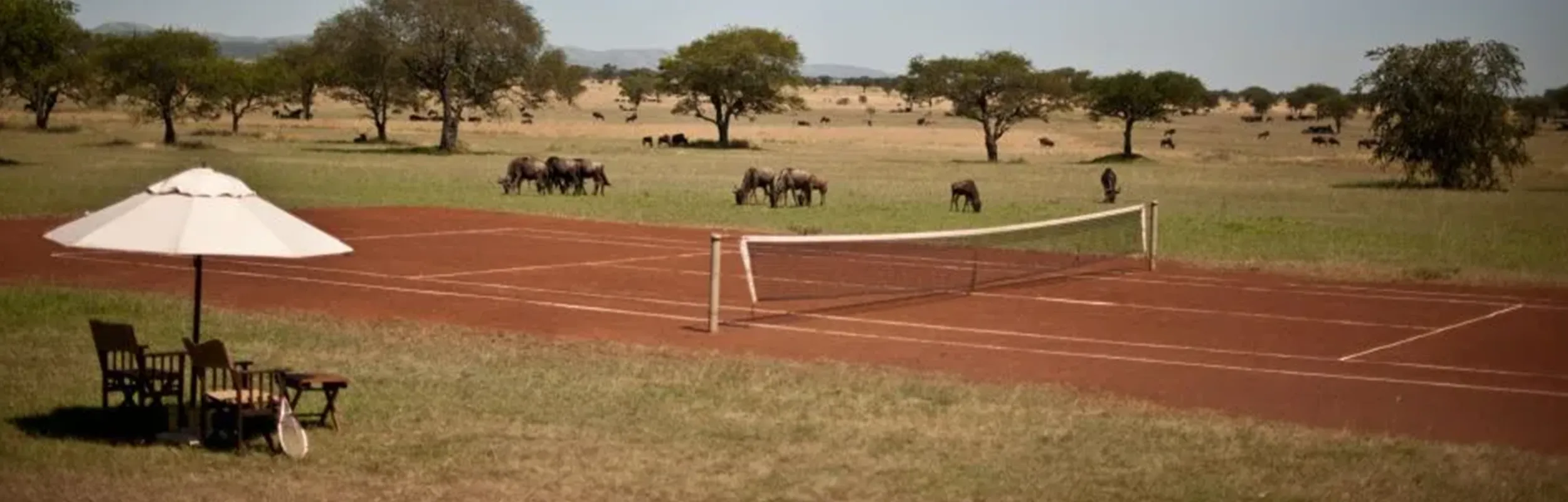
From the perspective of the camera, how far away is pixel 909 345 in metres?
21.1

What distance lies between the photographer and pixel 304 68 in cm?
10119

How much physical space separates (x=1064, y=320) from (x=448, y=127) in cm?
5632

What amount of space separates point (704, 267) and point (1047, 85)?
57.5 m

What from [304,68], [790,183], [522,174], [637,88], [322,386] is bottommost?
[322,386]

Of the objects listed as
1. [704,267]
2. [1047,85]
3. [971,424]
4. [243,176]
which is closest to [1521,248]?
[704,267]

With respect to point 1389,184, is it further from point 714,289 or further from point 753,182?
point 714,289

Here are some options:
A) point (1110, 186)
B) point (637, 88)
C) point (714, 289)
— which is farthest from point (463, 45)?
point (714, 289)

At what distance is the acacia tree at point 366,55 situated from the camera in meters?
80.9

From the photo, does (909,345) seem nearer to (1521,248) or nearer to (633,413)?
(633,413)

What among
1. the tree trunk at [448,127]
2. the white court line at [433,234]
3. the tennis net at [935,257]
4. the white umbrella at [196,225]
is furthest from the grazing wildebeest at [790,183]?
the tree trunk at [448,127]

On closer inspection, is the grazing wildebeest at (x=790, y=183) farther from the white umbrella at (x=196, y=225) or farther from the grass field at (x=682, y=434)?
the white umbrella at (x=196, y=225)

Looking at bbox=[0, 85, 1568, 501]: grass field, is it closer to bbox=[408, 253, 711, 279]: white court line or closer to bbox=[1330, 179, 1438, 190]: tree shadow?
bbox=[408, 253, 711, 279]: white court line

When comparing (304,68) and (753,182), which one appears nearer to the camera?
(753,182)

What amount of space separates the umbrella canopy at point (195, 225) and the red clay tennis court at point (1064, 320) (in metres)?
7.20
